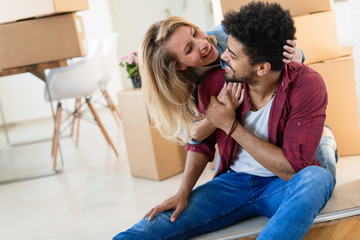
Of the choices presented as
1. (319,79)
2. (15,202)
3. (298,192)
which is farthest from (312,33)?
(15,202)

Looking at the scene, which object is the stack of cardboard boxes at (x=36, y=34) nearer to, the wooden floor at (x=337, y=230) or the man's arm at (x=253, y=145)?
the man's arm at (x=253, y=145)

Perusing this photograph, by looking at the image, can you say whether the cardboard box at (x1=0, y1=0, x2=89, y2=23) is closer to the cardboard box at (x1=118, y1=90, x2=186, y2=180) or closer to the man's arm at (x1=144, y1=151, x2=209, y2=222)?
the cardboard box at (x1=118, y1=90, x2=186, y2=180)

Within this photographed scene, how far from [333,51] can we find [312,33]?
5.4 inches

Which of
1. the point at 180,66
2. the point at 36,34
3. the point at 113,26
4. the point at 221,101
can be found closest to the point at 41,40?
the point at 36,34

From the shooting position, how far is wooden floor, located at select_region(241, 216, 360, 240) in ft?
4.71

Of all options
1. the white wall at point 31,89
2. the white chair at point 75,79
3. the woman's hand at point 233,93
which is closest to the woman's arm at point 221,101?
the woman's hand at point 233,93

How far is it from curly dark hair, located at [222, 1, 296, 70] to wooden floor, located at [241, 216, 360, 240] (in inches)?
23.0

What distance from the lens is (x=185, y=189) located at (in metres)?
1.49

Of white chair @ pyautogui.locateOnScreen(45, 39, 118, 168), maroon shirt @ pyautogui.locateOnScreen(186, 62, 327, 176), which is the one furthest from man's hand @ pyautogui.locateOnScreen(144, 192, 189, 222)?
white chair @ pyautogui.locateOnScreen(45, 39, 118, 168)

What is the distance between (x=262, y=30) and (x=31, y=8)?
1537mm

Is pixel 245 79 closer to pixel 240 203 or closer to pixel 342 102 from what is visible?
pixel 240 203

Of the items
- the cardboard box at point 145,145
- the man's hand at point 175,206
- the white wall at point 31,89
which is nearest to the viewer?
the man's hand at point 175,206

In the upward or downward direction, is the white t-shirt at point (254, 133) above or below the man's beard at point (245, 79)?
below

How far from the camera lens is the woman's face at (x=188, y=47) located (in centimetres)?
144
